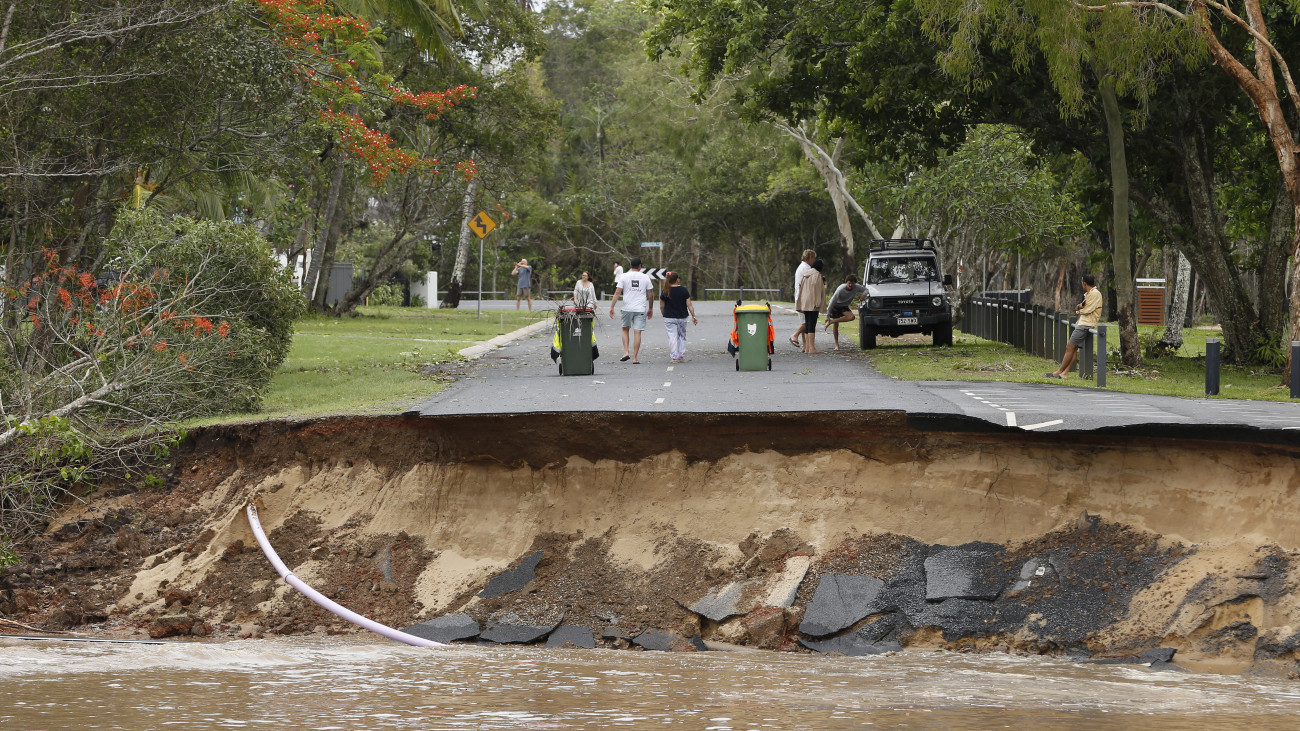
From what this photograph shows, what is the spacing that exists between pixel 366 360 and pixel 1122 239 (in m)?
12.3

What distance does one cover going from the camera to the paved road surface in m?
11.8

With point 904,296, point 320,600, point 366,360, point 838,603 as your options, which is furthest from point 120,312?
point 904,296

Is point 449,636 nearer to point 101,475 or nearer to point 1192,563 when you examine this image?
point 101,475

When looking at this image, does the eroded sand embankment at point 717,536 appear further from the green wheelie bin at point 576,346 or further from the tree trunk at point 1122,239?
the tree trunk at point 1122,239

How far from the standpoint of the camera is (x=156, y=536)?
11977 millimetres

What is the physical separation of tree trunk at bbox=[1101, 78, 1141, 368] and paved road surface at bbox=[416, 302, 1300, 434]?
410 centimetres

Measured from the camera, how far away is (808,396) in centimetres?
1373

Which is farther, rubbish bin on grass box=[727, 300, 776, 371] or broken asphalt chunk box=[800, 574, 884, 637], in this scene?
rubbish bin on grass box=[727, 300, 776, 371]

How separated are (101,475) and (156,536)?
1199mm

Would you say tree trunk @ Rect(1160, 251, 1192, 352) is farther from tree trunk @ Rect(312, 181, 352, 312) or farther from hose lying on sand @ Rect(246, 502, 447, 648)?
tree trunk @ Rect(312, 181, 352, 312)

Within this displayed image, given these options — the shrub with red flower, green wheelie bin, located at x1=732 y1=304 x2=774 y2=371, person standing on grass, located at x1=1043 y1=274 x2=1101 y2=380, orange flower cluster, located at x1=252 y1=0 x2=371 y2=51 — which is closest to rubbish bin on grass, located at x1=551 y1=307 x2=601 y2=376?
green wheelie bin, located at x1=732 y1=304 x2=774 y2=371

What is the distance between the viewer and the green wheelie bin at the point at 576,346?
56.5 feet

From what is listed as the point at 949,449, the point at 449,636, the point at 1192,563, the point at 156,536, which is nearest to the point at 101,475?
the point at 156,536

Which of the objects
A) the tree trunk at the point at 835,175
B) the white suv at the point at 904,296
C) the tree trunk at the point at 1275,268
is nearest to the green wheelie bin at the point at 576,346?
the white suv at the point at 904,296
